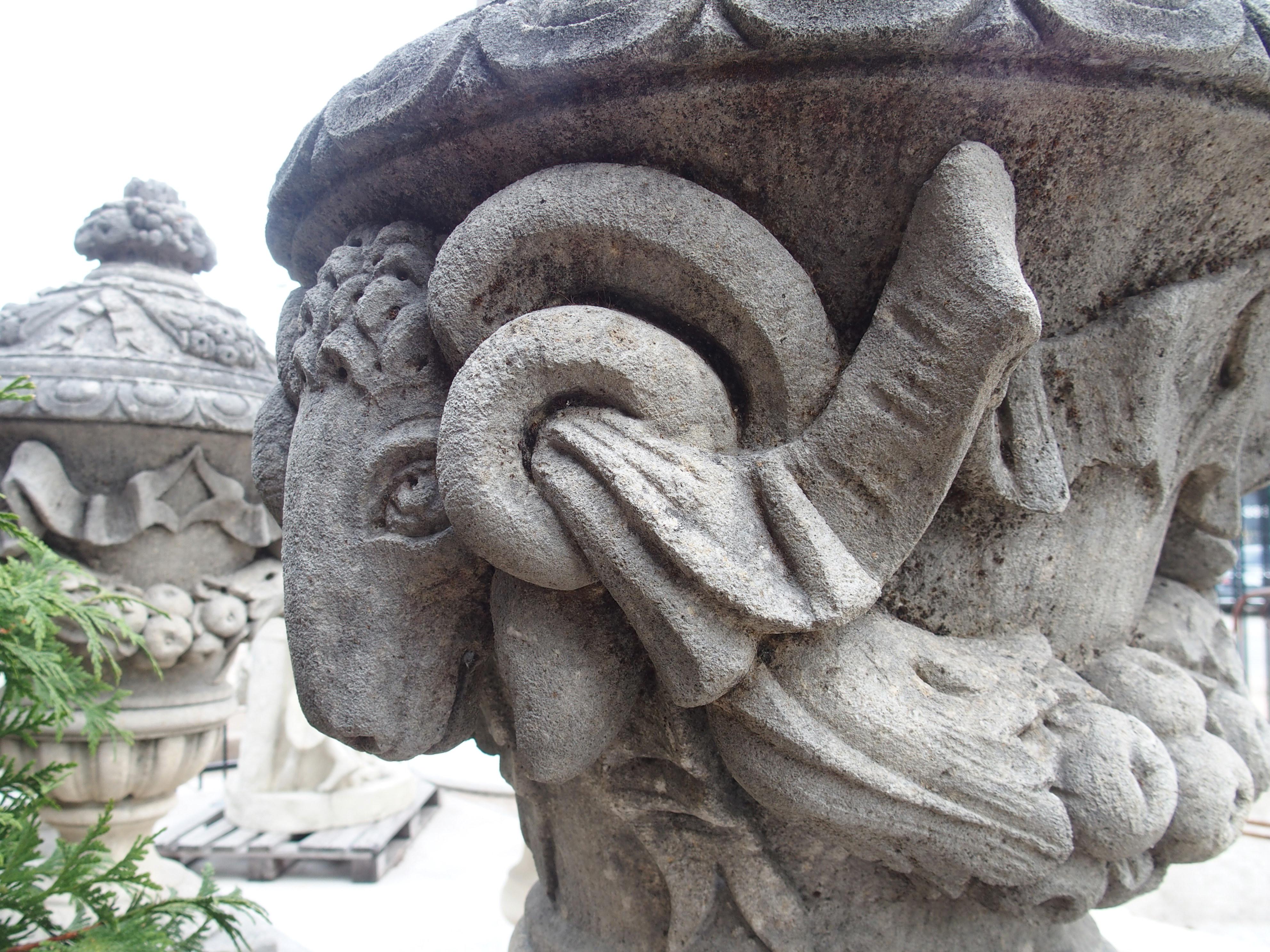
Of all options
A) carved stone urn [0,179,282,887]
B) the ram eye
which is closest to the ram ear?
the ram eye

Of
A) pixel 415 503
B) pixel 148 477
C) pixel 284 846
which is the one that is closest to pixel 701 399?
pixel 415 503

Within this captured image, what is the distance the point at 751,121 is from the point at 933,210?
0.65 feet

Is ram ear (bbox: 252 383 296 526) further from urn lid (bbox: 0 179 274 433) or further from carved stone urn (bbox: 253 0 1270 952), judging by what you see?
urn lid (bbox: 0 179 274 433)

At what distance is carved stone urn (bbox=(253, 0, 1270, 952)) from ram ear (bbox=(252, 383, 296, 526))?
103mm

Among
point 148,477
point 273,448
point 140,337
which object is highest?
point 273,448

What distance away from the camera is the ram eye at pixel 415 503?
2.95 ft

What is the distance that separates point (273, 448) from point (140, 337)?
4.78 feet

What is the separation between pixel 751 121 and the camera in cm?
81

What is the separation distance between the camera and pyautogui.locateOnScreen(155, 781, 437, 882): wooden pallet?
2.74 m

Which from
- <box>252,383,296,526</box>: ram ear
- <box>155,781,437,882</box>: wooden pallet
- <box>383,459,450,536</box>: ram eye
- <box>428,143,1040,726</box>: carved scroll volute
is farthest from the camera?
<box>155,781,437,882</box>: wooden pallet

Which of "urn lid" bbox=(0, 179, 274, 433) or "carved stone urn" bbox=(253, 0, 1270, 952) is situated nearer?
"carved stone urn" bbox=(253, 0, 1270, 952)

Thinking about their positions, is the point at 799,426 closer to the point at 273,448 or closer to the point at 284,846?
the point at 273,448

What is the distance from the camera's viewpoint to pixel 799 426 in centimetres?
85

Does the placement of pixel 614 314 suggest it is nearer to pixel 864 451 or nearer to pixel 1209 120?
pixel 864 451
